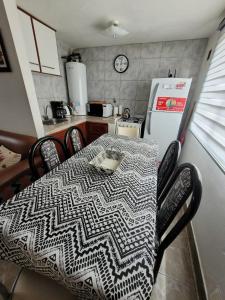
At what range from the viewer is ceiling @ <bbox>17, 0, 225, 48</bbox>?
1.36m

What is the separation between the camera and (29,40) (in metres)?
1.66

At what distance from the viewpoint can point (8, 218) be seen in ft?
2.07

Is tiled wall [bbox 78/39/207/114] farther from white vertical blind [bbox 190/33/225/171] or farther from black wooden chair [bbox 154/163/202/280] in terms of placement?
black wooden chair [bbox 154/163/202/280]

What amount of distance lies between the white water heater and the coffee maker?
1.39ft

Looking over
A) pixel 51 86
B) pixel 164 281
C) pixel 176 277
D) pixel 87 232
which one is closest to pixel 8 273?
pixel 87 232

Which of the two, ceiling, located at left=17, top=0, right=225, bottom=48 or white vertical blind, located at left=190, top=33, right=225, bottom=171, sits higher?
ceiling, located at left=17, top=0, right=225, bottom=48

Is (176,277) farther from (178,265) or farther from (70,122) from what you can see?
(70,122)

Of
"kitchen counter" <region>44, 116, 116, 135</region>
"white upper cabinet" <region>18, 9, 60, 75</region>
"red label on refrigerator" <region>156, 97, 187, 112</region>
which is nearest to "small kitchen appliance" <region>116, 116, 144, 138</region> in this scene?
"kitchen counter" <region>44, 116, 116, 135</region>

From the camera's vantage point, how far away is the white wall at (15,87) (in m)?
1.13

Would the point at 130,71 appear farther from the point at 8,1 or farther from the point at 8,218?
the point at 8,218

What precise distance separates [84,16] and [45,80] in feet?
3.74

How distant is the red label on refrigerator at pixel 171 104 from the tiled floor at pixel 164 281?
5.88 feet

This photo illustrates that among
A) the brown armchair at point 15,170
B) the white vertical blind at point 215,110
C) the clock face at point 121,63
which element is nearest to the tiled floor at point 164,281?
the brown armchair at point 15,170

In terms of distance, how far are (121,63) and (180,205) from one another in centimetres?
279
